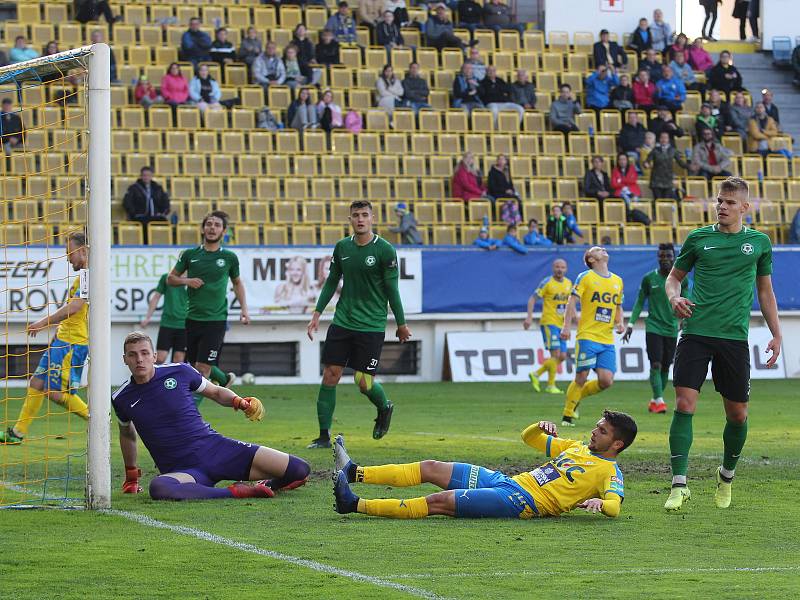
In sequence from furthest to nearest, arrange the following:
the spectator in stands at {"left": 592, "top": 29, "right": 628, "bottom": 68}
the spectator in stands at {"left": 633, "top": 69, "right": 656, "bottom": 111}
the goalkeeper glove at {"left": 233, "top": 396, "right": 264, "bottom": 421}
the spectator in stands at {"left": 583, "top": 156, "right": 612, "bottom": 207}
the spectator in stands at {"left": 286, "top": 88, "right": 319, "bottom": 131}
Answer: the spectator in stands at {"left": 592, "top": 29, "right": 628, "bottom": 68}
the spectator in stands at {"left": 633, "top": 69, "right": 656, "bottom": 111}
the spectator in stands at {"left": 583, "top": 156, "right": 612, "bottom": 207}
the spectator in stands at {"left": 286, "top": 88, "right": 319, "bottom": 131}
the goalkeeper glove at {"left": 233, "top": 396, "right": 264, "bottom": 421}

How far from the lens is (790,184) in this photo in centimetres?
2977

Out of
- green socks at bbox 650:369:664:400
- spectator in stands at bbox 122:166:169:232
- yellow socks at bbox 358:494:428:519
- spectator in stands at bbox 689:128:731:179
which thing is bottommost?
green socks at bbox 650:369:664:400

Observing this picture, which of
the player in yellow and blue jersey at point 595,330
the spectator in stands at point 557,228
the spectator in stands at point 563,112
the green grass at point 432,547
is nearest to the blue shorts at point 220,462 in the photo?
the green grass at point 432,547

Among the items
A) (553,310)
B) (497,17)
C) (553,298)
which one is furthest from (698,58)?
(553,310)

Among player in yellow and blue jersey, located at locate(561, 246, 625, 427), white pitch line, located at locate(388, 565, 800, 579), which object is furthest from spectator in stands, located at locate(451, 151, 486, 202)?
white pitch line, located at locate(388, 565, 800, 579)

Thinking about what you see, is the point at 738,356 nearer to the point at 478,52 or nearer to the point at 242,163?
the point at 242,163

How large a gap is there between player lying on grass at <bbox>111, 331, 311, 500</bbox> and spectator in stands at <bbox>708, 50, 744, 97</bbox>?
23875 mm

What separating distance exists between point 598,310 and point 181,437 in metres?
7.65

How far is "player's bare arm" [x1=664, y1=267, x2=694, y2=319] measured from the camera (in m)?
8.98

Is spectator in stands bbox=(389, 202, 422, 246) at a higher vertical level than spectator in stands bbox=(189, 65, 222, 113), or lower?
lower

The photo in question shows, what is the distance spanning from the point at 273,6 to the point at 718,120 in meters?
9.98

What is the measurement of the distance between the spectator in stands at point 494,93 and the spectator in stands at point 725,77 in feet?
17.1

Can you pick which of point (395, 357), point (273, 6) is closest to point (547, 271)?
point (395, 357)

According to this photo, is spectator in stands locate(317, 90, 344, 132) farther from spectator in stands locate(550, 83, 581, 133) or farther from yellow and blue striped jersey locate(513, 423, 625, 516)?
yellow and blue striped jersey locate(513, 423, 625, 516)
